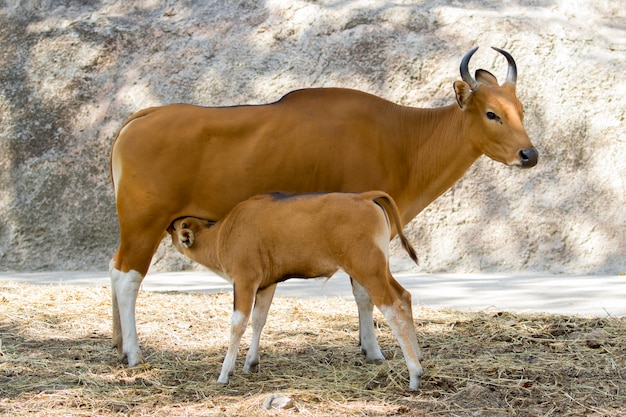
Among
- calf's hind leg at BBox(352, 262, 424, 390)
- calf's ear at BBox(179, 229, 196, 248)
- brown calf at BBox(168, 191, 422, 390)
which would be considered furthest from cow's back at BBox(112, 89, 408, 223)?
calf's hind leg at BBox(352, 262, 424, 390)

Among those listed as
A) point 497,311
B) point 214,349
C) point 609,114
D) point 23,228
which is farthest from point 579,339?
point 23,228

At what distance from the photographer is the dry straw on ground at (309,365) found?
16.1 feet

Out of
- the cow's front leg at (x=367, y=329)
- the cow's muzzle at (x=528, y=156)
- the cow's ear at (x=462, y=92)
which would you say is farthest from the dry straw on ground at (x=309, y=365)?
the cow's ear at (x=462, y=92)

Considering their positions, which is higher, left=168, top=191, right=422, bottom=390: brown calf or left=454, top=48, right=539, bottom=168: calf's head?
left=454, top=48, right=539, bottom=168: calf's head

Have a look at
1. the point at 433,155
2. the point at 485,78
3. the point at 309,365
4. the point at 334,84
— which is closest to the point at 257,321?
the point at 309,365

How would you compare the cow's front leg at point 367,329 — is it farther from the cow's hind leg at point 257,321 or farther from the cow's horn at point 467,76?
the cow's horn at point 467,76

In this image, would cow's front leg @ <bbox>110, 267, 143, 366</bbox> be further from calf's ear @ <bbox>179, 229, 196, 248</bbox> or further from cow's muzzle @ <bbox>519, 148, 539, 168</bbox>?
cow's muzzle @ <bbox>519, 148, 539, 168</bbox>

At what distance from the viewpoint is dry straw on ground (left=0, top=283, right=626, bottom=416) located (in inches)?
194

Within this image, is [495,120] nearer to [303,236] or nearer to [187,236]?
[303,236]

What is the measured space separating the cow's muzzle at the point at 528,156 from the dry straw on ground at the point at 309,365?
4.37 feet

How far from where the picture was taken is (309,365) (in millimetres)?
5938

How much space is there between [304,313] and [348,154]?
218cm

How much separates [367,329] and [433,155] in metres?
1.39

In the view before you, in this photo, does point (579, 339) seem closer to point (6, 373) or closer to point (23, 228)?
point (6, 373)
